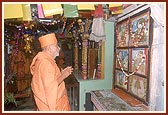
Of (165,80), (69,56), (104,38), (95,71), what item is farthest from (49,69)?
(69,56)

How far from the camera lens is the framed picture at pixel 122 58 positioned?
354cm

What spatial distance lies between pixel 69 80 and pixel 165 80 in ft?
12.4

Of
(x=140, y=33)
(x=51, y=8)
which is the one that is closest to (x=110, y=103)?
(x=140, y=33)

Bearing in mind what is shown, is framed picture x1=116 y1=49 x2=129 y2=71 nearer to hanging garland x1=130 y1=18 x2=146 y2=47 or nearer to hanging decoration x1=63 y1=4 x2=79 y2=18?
hanging garland x1=130 y1=18 x2=146 y2=47

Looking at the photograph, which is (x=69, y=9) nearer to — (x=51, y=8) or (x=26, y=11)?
(x=51, y=8)

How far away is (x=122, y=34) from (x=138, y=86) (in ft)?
3.29

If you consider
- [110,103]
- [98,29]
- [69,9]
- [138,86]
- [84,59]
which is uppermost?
[69,9]

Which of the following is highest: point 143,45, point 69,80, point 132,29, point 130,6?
point 130,6

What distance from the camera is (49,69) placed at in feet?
8.15

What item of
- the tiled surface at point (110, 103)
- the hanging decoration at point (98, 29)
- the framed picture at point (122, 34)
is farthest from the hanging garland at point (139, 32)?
the tiled surface at point (110, 103)

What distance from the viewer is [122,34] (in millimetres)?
3697

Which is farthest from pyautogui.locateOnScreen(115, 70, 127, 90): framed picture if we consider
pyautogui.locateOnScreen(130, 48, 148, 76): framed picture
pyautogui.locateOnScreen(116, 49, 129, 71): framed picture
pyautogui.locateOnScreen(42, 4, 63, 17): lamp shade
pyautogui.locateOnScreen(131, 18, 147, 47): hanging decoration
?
pyautogui.locateOnScreen(42, 4, 63, 17): lamp shade

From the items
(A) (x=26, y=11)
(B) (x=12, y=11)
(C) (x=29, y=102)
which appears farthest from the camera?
(C) (x=29, y=102)

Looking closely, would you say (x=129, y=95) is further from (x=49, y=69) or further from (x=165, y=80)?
(x=49, y=69)
